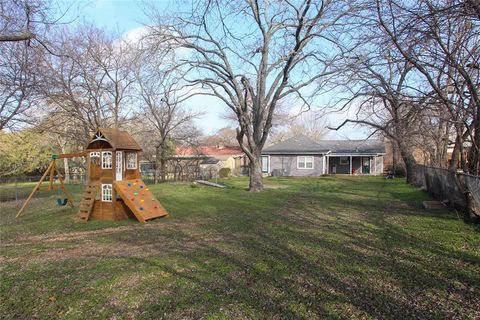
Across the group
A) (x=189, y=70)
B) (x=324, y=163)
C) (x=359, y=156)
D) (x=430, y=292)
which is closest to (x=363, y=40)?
(x=430, y=292)

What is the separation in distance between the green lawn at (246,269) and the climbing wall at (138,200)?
59 centimetres

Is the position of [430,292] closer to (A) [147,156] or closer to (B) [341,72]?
(B) [341,72]

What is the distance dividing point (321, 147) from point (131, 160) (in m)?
26.1

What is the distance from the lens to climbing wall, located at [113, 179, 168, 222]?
9.67 metres

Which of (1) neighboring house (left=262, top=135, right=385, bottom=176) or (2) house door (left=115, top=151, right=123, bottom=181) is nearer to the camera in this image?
(2) house door (left=115, top=151, right=123, bottom=181)

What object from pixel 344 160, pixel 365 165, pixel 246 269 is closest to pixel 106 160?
pixel 246 269

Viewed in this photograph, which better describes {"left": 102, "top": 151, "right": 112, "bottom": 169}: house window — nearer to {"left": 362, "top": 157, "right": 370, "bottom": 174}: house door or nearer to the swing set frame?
the swing set frame

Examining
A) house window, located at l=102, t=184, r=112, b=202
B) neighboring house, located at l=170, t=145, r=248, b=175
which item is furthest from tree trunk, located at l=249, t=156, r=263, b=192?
neighboring house, located at l=170, t=145, r=248, b=175

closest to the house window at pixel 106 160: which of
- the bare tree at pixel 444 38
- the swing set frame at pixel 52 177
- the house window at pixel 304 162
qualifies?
the swing set frame at pixel 52 177

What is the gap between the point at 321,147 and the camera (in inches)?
1341

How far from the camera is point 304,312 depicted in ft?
11.9

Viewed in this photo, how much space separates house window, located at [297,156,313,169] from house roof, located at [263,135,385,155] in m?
0.65

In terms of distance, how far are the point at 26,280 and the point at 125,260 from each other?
1410 millimetres

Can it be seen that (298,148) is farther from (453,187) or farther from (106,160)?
(106,160)
